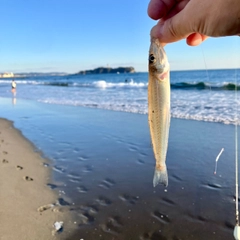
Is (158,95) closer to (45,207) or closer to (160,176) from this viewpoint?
(160,176)

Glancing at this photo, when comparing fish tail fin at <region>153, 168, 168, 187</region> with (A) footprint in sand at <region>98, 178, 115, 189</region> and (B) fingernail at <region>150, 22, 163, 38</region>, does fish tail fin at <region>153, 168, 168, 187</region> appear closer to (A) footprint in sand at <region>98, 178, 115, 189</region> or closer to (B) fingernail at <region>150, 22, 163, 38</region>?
(B) fingernail at <region>150, 22, 163, 38</region>

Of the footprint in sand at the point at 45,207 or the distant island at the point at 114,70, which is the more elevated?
the distant island at the point at 114,70

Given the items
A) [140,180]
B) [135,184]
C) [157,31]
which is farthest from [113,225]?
[157,31]

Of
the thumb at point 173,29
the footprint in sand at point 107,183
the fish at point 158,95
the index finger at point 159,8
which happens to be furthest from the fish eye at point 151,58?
the footprint in sand at point 107,183

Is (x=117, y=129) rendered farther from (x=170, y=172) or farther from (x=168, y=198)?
(x=168, y=198)

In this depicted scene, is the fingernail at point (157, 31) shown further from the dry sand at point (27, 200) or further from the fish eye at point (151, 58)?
the dry sand at point (27, 200)

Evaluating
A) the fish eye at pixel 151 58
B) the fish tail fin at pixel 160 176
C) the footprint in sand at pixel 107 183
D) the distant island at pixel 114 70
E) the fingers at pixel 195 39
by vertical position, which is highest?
the distant island at pixel 114 70

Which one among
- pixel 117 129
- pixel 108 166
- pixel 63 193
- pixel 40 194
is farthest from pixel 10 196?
pixel 117 129
